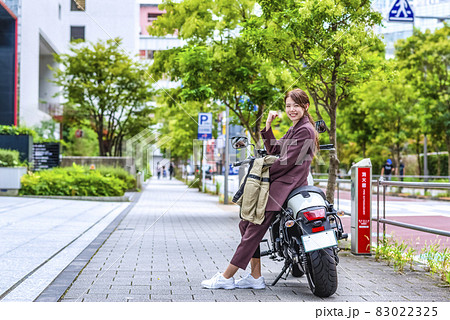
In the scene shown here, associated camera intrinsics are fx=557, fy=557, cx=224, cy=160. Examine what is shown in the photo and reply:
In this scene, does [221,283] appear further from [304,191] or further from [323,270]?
[304,191]

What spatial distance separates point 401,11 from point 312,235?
6410 mm

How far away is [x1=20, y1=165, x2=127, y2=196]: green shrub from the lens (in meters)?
18.5

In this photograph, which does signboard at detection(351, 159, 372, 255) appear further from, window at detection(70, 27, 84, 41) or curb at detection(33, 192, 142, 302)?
window at detection(70, 27, 84, 41)

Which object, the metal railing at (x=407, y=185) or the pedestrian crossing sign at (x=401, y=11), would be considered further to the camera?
the pedestrian crossing sign at (x=401, y=11)

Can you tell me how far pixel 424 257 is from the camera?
6348mm

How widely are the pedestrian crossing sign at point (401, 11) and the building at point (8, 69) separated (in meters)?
22.1

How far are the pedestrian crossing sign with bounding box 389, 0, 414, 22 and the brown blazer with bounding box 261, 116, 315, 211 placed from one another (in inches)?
221

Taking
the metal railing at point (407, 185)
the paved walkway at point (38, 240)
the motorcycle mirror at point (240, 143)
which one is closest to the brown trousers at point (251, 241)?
the motorcycle mirror at point (240, 143)

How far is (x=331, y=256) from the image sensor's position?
4438 millimetres

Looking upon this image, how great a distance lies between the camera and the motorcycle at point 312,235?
4379 millimetres

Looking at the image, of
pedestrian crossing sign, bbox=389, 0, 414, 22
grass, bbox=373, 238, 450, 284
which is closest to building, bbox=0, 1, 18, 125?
pedestrian crossing sign, bbox=389, 0, 414, 22

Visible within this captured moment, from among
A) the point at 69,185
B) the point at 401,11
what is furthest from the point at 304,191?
the point at 69,185

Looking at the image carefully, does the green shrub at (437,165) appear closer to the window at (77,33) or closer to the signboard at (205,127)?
the signboard at (205,127)
